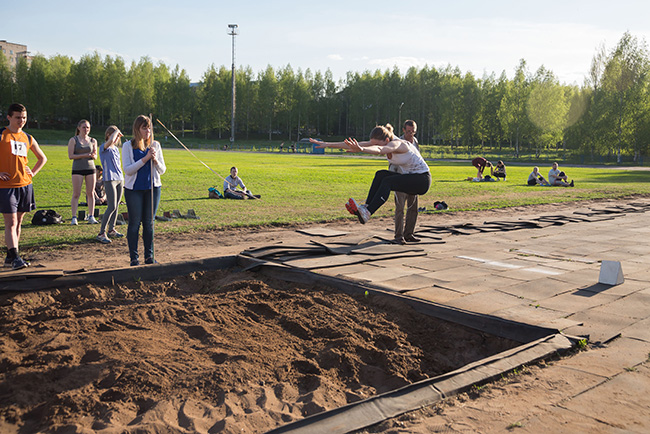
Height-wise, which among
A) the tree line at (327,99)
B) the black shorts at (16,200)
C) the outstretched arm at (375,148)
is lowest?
the black shorts at (16,200)

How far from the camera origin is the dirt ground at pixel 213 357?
10.4ft

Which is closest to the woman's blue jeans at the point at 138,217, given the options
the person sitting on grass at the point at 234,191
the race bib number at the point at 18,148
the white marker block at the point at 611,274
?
the race bib number at the point at 18,148

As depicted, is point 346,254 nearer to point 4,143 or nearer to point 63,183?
point 4,143

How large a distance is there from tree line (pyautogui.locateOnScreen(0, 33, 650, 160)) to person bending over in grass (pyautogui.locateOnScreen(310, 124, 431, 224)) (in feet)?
202

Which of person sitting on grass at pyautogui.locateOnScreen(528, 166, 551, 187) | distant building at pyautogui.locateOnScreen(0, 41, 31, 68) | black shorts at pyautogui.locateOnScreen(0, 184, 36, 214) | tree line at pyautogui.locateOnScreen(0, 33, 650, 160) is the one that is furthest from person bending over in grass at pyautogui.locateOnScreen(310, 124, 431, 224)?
distant building at pyautogui.locateOnScreen(0, 41, 31, 68)

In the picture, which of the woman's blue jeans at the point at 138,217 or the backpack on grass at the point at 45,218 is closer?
the woman's blue jeans at the point at 138,217

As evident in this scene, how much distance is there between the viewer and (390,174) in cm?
820

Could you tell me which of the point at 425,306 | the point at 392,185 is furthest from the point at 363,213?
the point at 425,306

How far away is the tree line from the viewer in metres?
70.9

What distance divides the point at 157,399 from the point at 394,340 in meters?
1.99

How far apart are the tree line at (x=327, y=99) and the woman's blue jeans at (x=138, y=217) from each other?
6470 centimetres

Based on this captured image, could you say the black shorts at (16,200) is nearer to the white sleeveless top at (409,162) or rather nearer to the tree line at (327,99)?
the white sleeveless top at (409,162)

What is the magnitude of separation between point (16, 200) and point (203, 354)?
4391 millimetres

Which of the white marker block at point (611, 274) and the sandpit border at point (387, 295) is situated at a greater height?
the white marker block at point (611, 274)
